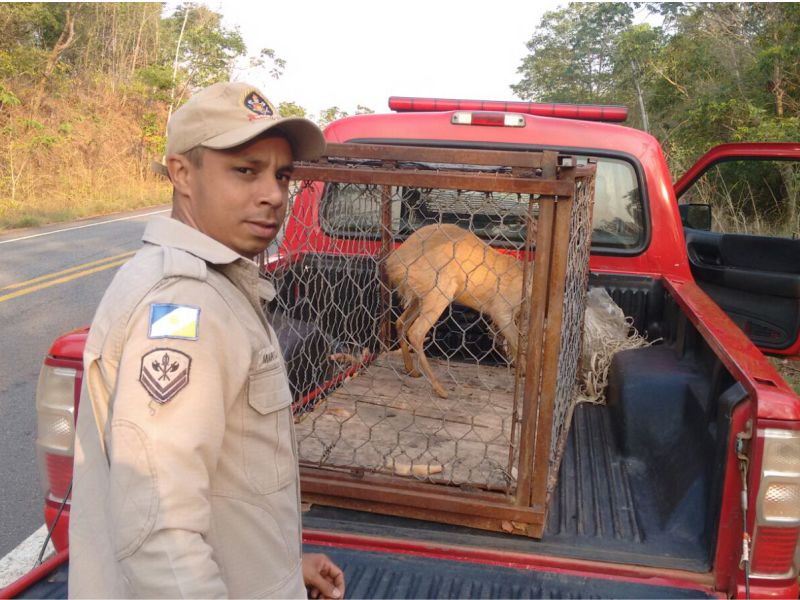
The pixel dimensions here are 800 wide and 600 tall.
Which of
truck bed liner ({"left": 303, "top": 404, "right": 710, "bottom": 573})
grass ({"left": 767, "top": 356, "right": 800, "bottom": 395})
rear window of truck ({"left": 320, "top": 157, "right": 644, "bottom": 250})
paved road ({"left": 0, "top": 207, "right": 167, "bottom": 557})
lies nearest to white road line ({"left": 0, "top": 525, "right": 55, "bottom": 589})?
paved road ({"left": 0, "top": 207, "right": 167, "bottom": 557})

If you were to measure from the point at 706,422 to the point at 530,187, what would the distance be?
2.88ft

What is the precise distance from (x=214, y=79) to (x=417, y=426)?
2353 cm

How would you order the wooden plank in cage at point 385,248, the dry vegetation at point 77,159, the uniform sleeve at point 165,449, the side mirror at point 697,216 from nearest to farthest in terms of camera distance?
the uniform sleeve at point 165,449
the wooden plank in cage at point 385,248
the side mirror at point 697,216
the dry vegetation at point 77,159

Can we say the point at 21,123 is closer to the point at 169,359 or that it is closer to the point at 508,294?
the point at 508,294

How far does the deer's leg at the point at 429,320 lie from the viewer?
10.6 feet

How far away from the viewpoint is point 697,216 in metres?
4.91

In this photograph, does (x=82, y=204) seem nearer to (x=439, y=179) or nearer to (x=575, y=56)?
(x=439, y=179)

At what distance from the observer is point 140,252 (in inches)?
45.6

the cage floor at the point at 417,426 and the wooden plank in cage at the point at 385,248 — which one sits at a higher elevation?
the wooden plank in cage at the point at 385,248

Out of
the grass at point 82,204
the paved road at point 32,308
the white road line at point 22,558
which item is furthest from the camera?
the grass at point 82,204

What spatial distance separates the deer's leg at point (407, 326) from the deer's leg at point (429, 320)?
0.26 feet

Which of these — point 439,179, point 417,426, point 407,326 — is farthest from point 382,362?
point 439,179

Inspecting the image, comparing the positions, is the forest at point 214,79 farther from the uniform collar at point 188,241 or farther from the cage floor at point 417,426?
the uniform collar at point 188,241

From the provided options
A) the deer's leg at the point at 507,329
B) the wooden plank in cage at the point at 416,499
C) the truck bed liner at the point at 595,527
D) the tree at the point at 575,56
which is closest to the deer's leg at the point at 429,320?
the deer's leg at the point at 507,329
